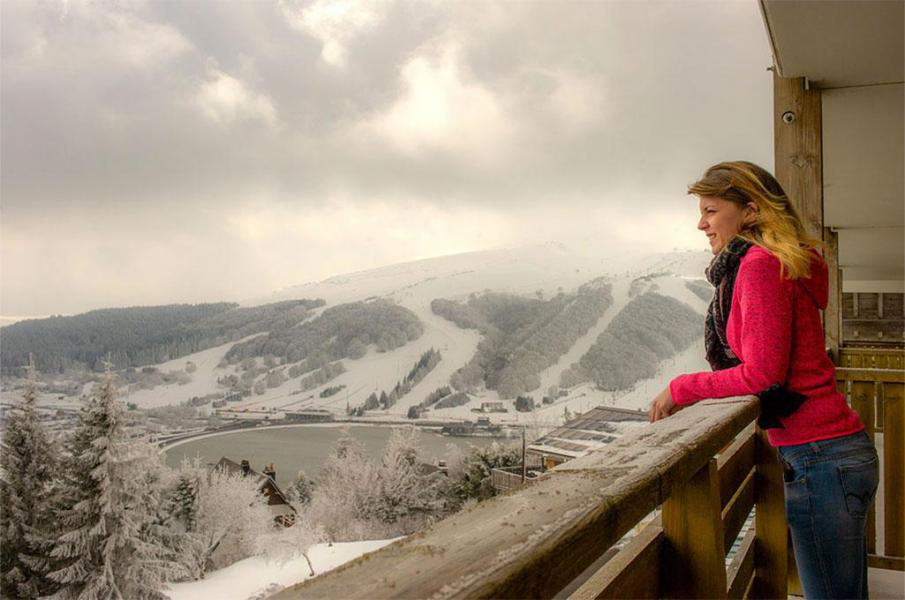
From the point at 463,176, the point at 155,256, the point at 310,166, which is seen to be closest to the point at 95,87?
the point at 155,256

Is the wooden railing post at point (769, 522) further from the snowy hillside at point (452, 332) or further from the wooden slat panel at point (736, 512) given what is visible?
the snowy hillside at point (452, 332)

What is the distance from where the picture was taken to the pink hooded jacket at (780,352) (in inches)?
30.8

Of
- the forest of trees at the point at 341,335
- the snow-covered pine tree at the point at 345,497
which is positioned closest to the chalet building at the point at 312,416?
the snow-covered pine tree at the point at 345,497

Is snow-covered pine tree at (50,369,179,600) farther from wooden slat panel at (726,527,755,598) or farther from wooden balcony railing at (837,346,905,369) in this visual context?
wooden slat panel at (726,527,755,598)

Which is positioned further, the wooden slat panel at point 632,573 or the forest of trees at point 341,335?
the forest of trees at point 341,335

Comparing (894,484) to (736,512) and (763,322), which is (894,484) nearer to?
(736,512)

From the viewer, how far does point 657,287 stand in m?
29.3

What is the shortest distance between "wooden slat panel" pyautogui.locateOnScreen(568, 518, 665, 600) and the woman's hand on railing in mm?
196

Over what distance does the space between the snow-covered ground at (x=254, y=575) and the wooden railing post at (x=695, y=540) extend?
12.7 m

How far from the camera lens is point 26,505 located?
11.7 metres

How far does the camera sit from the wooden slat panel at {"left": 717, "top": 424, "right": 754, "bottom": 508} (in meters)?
0.97

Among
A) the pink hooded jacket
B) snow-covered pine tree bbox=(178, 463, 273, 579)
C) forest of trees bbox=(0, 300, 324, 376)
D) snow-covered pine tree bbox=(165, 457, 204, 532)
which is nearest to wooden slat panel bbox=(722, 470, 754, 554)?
the pink hooded jacket

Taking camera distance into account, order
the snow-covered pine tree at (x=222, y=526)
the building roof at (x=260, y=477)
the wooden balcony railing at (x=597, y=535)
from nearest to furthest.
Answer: the wooden balcony railing at (x=597, y=535), the snow-covered pine tree at (x=222, y=526), the building roof at (x=260, y=477)

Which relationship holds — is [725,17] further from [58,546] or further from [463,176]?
[463,176]
